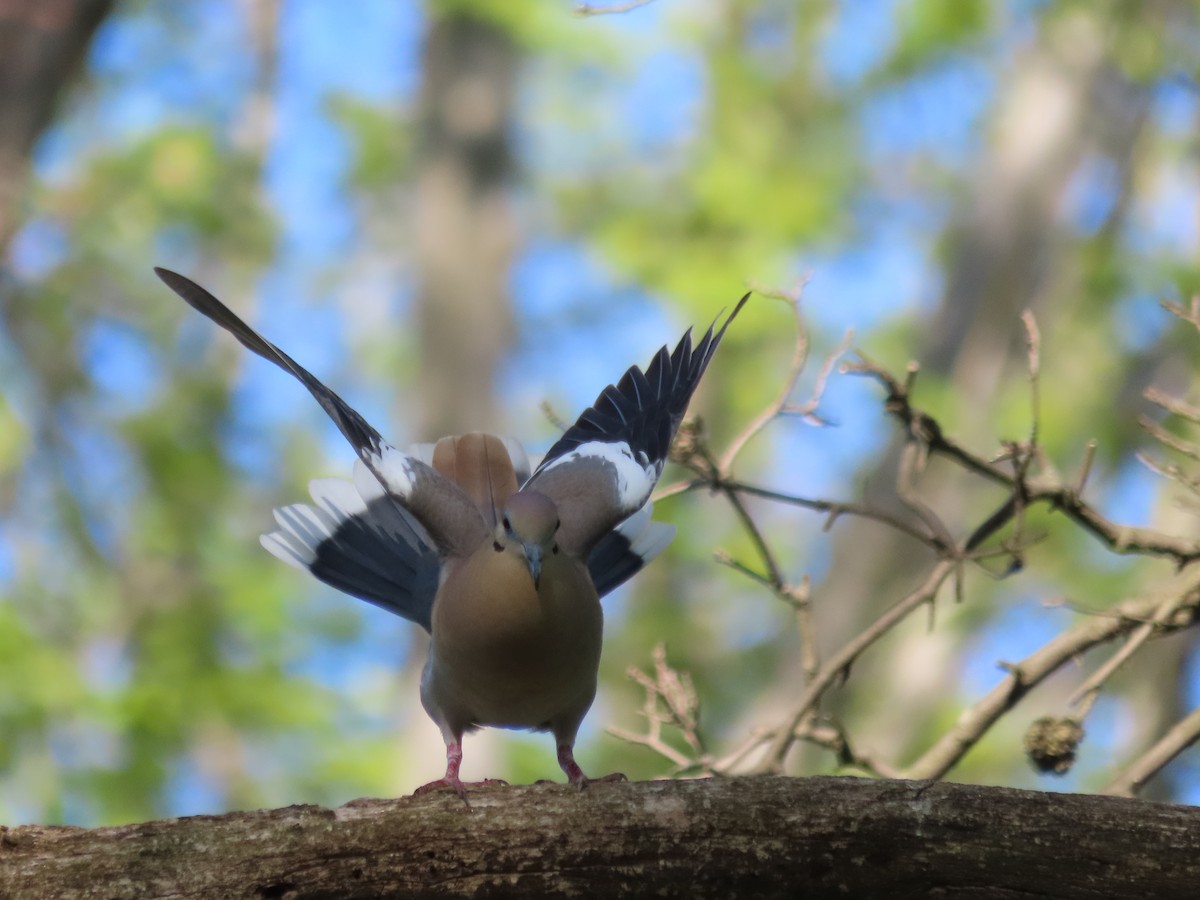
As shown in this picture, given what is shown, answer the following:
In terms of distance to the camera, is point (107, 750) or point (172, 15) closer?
point (107, 750)

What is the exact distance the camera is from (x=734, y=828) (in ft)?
8.52

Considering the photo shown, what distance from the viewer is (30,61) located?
4977 millimetres

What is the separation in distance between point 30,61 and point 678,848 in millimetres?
3945

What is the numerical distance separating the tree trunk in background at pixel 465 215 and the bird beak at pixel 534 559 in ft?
17.8

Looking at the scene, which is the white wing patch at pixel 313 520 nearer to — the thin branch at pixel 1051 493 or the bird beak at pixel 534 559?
the bird beak at pixel 534 559

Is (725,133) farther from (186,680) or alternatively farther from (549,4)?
(186,680)

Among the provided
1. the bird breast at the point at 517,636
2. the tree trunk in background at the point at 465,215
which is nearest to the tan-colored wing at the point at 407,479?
the bird breast at the point at 517,636

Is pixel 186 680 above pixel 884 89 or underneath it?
underneath

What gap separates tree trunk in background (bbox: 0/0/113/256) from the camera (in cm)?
497

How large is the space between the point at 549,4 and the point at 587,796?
7.15 metres

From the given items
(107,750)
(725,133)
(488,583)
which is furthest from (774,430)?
(488,583)

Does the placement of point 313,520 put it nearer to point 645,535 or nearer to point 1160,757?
point 645,535

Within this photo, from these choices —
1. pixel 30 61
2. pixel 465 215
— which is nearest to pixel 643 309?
pixel 465 215

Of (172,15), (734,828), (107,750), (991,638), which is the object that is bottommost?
(734,828)
